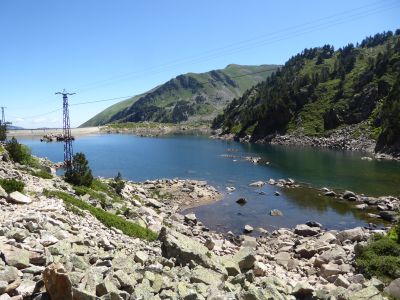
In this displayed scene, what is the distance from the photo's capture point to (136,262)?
64.2ft

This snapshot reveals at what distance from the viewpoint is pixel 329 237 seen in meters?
38.1

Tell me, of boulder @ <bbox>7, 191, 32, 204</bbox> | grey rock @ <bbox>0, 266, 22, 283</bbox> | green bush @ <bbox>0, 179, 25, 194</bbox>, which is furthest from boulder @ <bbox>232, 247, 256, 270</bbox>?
green bush @ <bbox>0, 179, 25, 194</bbox>

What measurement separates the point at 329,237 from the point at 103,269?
27.3 m

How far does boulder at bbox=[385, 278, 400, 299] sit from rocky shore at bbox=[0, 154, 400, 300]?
0.06 m

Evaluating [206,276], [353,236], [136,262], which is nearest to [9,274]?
[136,262]

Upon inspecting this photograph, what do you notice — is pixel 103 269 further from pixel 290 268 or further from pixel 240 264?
pixel 290 268

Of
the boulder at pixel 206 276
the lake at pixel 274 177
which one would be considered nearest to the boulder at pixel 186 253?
the boulder at pixel 206 276

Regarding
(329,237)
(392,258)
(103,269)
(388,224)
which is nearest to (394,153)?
(388,224)

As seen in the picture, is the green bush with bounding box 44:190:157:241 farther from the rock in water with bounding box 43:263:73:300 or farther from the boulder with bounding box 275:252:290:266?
the rock in water with bounding box 43:263:73:300

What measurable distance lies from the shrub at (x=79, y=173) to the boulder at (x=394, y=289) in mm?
33173

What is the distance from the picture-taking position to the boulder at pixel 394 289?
23.5 meters

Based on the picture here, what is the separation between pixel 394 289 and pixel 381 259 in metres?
4.64

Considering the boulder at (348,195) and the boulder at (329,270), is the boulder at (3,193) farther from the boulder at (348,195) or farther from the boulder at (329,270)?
the boulder at (348,195)

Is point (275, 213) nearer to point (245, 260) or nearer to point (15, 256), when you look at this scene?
point (245, 260)
